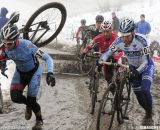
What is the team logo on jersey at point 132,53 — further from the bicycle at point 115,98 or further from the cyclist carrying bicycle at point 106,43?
the cyclist carrying bicycle at point 106,43

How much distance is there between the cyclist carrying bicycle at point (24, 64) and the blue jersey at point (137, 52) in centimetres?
143

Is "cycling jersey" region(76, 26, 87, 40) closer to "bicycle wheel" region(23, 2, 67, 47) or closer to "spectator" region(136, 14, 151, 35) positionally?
"spectator" region(136, 14, 151, 35)

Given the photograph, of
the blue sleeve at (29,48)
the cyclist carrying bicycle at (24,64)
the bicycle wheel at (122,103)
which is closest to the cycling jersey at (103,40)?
the bicycle wheel at (122,103)

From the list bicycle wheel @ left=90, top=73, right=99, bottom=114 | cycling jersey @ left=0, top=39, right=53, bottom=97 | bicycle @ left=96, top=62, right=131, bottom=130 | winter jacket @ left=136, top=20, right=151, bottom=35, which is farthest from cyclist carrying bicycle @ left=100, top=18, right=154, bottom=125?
winter jacket @ left=136, top=20, right=151, bottom=35

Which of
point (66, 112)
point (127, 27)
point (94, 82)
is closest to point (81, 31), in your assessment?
point (94, 82)

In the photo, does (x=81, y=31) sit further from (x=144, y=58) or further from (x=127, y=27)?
(x=127, y=27)

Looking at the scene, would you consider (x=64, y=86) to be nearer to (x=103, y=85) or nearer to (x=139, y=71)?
(x=103, y=85)

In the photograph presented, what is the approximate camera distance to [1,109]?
870 centimetres

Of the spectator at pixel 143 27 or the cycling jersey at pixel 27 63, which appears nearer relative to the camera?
the cycling jersey at pixel 27 63

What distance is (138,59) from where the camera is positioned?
7758mm

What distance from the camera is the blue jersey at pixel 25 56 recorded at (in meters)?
7.03

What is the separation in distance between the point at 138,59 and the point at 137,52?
17 cm

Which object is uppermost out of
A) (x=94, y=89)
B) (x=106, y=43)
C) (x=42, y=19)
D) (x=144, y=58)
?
(x=42, y=19)

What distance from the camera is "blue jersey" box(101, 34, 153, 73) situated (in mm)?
7405
